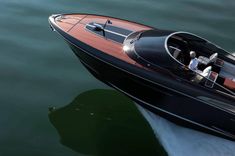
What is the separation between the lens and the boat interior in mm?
7253

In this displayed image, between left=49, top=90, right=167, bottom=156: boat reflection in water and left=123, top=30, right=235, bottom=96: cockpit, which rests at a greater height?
left=123, top=30, right=235, bottom=96: cockpit

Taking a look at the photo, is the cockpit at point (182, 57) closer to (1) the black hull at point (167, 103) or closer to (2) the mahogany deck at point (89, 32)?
(2) the mahogany deck at point (89, 32)

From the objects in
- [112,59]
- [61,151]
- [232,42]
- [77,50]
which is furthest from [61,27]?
[232,42]

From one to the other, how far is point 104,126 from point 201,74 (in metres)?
2.07

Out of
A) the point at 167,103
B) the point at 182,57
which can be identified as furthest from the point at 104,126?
the point at 182,57

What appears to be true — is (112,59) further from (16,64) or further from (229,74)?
(16,64)

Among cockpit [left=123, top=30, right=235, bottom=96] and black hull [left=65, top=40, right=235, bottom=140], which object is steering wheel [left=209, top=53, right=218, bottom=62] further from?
black hull [left=65, top=40, right=235, bottom=140]

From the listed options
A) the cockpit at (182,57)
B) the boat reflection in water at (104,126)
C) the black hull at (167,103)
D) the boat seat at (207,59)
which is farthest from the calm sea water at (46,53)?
the boat seat at (207,59)

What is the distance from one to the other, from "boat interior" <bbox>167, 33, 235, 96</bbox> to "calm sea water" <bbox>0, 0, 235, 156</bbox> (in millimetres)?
2035

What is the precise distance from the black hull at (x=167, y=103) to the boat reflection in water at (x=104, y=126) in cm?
70

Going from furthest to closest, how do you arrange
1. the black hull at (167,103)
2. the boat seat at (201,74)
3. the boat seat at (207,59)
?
1. the boat seat at (207,59)
2. the boat seat at (201,74)
3. the black hull at (167,103)

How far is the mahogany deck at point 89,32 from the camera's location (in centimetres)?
777

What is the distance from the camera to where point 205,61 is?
7.73 meters

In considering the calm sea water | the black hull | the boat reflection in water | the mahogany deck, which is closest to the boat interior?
the black hull
